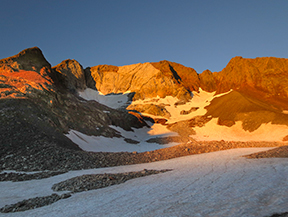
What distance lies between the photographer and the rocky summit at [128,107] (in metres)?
27.7

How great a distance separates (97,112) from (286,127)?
56.2 m

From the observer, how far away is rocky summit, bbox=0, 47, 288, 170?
90.9 ft

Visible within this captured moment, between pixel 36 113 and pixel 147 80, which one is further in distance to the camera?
pixel 147 80

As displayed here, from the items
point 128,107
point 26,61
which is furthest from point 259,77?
point 26,61

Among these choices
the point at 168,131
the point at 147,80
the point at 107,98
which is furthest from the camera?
the point at 147,80

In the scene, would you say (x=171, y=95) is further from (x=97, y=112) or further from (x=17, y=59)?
(x=17, y=59)

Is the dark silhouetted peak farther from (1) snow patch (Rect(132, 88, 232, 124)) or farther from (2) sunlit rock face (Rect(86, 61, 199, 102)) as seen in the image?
(2) sunlit rock face (Rect(86, 61, 199, 102))

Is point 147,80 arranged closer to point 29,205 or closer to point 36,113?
point 36,113

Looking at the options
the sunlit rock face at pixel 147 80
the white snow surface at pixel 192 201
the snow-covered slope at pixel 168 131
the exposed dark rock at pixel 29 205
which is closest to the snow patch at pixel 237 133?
the snow-covered slope at pixel 168 131

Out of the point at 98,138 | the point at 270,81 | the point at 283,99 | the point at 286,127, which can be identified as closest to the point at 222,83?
the point at 270,81

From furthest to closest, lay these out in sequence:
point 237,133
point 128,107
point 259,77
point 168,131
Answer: point 128,107 → point 259,77 → point 168,131 → point 237,133

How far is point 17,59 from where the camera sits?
2510 inches

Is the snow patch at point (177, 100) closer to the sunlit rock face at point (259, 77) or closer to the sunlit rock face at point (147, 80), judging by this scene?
the sunlit rock face at point (147, 80)

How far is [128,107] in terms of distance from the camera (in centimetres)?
12681
